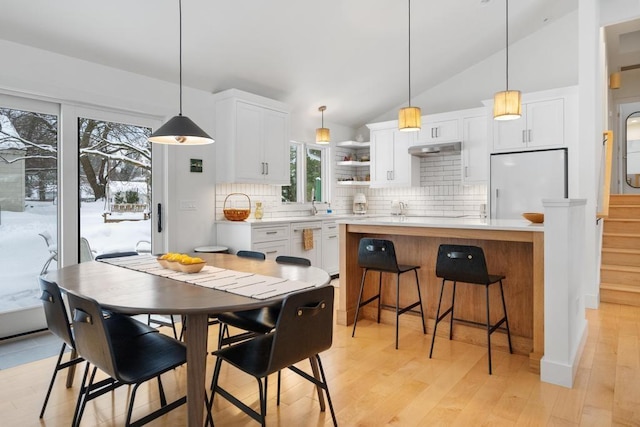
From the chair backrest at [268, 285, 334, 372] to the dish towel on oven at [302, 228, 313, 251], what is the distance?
346 centimetres

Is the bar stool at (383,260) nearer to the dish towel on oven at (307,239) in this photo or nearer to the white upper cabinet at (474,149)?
the dish towel on oven at (307,239)

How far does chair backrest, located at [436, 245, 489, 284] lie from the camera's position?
288 cm

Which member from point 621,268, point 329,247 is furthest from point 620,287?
point 329,247

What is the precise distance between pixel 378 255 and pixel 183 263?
1.66m

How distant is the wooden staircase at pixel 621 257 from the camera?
4.64 metres

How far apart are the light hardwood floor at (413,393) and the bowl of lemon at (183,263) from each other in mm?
788

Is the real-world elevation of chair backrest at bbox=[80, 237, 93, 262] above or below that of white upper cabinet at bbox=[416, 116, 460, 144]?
below

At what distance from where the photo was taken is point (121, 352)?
1998 millimetres

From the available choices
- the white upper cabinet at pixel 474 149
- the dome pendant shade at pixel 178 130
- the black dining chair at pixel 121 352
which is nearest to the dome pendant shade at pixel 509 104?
the white upper cabinet at pixel 474 149

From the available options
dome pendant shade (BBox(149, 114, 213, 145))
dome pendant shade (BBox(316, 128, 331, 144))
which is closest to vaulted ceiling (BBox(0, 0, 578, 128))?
dome pendant shade (BBox(316, 128, 331, 144))

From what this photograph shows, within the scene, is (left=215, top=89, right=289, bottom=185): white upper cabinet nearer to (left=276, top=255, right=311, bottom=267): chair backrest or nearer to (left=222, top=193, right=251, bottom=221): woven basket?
(left=222, top=193, right=251, bottom=221): woven basket

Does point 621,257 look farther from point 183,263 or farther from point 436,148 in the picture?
point 183,263

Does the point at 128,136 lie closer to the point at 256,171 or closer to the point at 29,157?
the point at 29,157

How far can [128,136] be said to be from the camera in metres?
4.21
